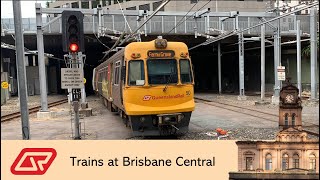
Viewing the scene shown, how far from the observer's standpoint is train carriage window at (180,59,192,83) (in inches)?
309

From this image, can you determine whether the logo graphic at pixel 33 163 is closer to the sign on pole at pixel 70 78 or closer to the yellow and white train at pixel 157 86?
the sign on pole at pixel 70 78

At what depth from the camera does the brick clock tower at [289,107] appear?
5502mm

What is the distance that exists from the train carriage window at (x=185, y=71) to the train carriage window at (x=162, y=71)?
18 centimetres

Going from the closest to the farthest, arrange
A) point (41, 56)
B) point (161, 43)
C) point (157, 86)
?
point (157, 86) < point (161, 43) < point (41, 56)

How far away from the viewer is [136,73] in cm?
782

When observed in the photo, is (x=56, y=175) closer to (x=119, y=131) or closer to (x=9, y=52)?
(x=9, y=52)

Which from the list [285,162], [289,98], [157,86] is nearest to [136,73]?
[157,86]

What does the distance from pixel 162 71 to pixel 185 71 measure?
588 mm

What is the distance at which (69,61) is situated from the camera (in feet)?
26.6

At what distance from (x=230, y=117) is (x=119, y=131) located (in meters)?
4.01

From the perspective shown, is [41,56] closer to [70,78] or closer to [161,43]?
[70,78]

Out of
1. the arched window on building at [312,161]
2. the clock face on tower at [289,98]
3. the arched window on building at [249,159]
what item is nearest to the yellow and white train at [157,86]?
the arched window on building at [249,159]

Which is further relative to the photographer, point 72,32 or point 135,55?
point 135,55

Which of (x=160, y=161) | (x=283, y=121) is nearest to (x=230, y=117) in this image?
(x=283, y=121)
